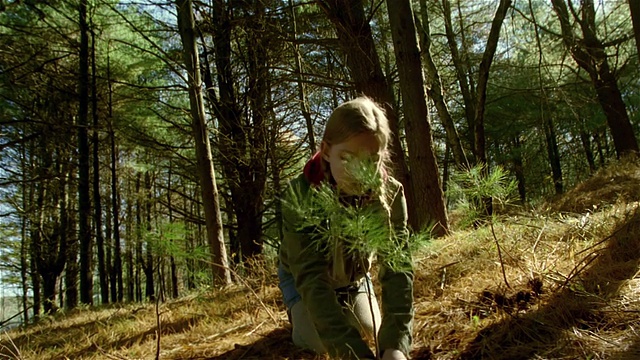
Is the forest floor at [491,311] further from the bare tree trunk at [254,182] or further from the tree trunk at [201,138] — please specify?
the bare tree trunk at [254,182]

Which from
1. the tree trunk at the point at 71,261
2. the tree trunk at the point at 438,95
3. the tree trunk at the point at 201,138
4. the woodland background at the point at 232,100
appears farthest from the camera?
the tree trunk at the point at 71,261

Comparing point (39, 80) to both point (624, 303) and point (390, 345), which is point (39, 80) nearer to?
point (390, 345)

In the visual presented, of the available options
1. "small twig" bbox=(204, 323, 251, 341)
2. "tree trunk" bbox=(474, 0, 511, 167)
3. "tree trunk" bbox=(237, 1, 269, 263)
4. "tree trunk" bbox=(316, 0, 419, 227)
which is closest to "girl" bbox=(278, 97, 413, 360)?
"small twig" bbox=(204, 323, 251, 341)

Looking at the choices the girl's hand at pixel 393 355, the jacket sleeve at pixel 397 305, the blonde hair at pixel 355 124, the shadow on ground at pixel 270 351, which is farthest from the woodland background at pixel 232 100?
the girl's hand at pixel 393 355

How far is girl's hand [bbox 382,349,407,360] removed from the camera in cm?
125

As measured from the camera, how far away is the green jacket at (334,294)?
1.29m

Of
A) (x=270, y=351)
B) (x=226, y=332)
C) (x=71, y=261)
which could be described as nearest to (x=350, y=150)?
(x=270, y=351)

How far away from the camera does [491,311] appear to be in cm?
179

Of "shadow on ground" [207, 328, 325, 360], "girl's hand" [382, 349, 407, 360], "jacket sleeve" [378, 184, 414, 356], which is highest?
"jacket sleeve" [378, 184, 414, 356]

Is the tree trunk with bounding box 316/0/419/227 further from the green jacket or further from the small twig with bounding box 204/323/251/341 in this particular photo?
the green jacket

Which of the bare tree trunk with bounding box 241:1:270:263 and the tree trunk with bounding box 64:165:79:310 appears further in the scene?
the tree trunk with bounding box 64:165:79:310

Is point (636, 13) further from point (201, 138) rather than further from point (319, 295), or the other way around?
point (319, 295)

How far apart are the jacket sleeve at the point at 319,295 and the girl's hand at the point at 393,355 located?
5 cm

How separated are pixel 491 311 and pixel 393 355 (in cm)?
75
